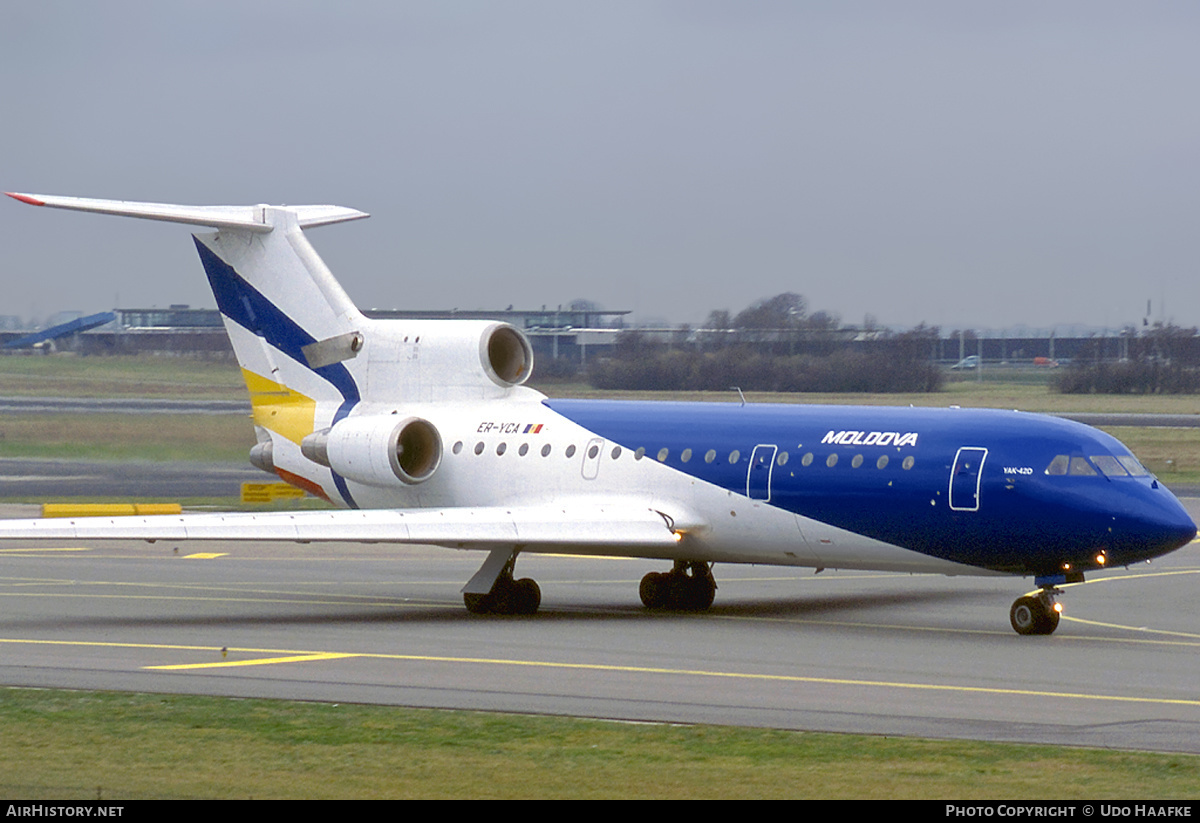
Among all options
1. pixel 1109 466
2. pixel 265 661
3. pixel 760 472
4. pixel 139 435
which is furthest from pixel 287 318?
pixel 139 435

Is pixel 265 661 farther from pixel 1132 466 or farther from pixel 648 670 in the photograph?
pixel 1132 466

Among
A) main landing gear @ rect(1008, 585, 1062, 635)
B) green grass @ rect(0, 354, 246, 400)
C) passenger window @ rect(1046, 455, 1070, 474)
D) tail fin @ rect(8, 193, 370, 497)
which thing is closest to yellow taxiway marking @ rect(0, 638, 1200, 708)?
main landing gear @ rect(1008, 585, 1062, 635)

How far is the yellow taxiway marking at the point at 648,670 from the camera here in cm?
1875

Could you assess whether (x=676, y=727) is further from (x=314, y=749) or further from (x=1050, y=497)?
(x=1050, y=497)

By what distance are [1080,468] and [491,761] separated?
39.8ft

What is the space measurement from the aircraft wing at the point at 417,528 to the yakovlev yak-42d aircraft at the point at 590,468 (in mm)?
42

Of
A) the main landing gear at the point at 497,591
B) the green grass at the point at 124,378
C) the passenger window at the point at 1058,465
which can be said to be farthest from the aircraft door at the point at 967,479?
the green grass at the point at 124,378

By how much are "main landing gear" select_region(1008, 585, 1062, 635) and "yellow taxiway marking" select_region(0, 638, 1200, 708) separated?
5.05m

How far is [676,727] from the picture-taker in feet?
53.9

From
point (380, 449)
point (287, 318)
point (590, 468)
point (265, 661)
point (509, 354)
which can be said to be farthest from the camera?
point (287, 318)

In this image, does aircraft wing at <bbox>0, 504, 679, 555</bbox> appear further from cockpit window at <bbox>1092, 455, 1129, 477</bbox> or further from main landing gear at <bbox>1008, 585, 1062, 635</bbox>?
cockpit window at <bbox>1092, 455, 1129, 477</bbox>

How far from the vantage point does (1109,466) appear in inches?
946

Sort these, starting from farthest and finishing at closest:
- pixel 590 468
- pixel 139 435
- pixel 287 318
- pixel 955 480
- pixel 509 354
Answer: pixel 139 435, pixel 287 318, pixel 509 354, pixel 590 468, pixel 955 480

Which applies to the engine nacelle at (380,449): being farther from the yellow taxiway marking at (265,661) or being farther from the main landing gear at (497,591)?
the yellow taxiway marking at (265,661)
